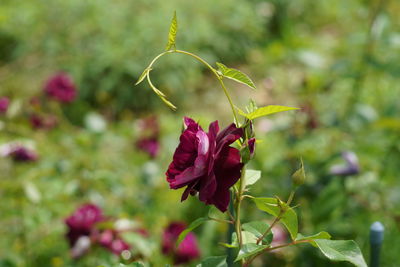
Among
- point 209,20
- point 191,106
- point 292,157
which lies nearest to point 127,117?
→ point 191,106

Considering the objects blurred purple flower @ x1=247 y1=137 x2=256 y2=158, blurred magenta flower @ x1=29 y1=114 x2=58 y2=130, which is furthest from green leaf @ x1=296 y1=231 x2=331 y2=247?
blurred magenta flower @ x1=29 y1=114 x2=58 y2=130

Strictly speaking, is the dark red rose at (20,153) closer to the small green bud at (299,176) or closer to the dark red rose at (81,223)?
the dark red rose at (81,223)

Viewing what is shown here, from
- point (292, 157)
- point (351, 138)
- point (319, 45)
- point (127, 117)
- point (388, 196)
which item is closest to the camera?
point (388, 196)

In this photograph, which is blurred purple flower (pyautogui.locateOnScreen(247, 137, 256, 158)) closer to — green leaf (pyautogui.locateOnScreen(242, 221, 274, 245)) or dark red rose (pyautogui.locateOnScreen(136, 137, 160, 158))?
green leaf (pyautogui.locateOnScreen(242, 221, 274, 245))

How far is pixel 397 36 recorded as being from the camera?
1607 millimetres

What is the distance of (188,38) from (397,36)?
2031 mm

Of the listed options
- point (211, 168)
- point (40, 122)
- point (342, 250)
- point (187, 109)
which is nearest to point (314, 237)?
point (342, 250)

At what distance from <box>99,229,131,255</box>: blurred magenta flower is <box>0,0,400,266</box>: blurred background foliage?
27 mm

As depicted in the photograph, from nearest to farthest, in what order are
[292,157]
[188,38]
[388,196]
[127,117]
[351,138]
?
[388,196] < [292,157] < [351,138] < [127,117] < [188,38]

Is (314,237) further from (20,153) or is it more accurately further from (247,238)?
(20,153)

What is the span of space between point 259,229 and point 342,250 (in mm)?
95

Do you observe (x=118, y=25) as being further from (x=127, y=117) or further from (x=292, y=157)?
(x=292, y=157)

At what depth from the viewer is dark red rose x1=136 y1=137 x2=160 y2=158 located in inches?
72.7

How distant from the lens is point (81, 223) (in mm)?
1228
